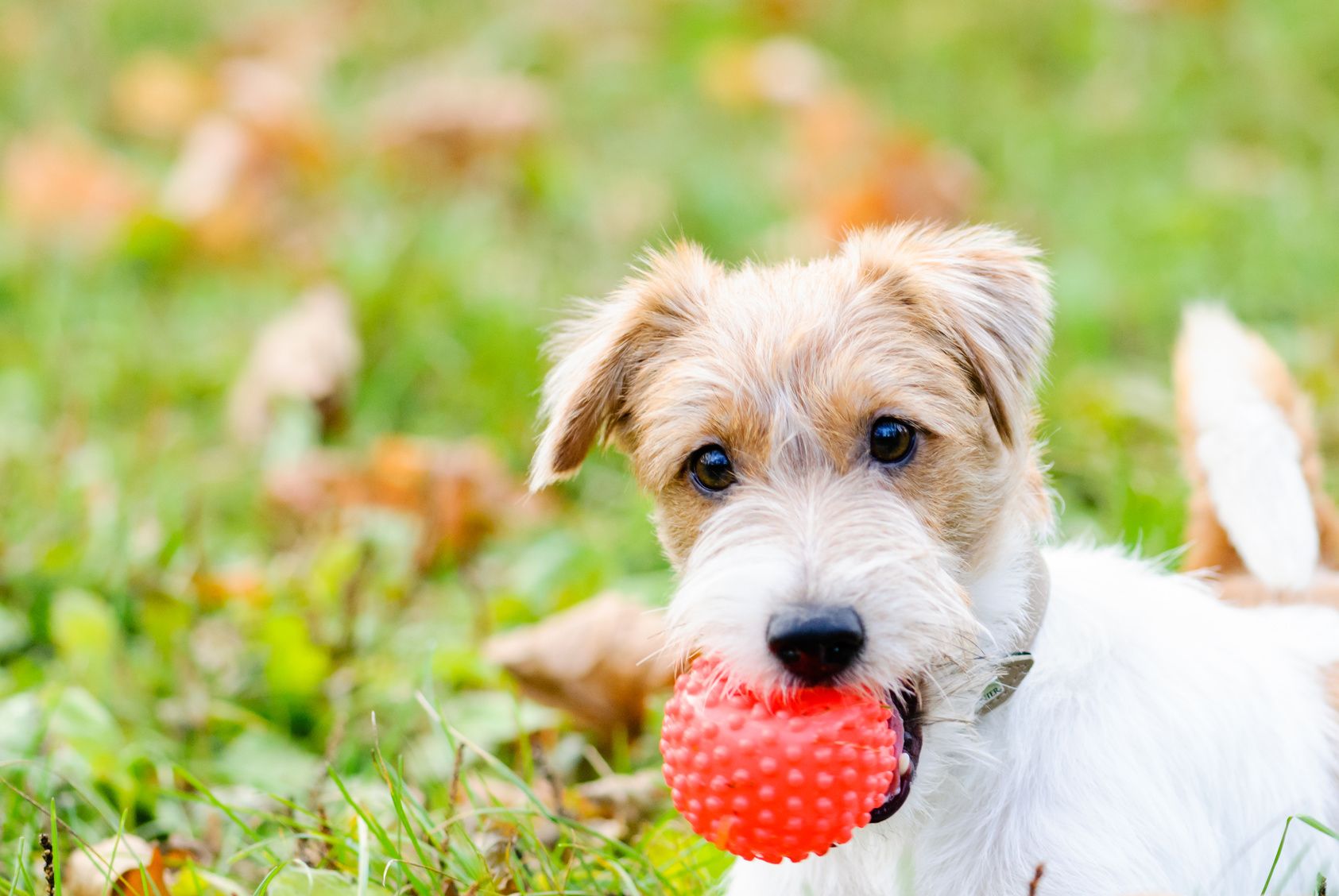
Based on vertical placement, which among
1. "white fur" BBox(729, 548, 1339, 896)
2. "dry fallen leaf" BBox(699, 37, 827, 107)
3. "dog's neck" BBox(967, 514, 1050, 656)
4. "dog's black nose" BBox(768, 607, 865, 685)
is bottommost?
"white fur" BBox(729, 548, 1339, 896)

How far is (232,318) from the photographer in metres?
6.44

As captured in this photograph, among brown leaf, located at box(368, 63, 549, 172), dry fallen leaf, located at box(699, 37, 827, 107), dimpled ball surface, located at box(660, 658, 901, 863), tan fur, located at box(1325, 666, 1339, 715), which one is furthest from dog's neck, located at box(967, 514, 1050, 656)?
dry fallen leaf, located at box(699, 37, 827, 107)

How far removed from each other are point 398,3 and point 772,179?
4.07m

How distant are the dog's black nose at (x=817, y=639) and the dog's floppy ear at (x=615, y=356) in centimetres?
85

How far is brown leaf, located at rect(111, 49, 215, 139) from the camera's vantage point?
27.8ft

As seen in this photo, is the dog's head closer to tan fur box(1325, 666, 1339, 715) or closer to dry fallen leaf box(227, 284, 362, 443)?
tan fur box(1325, 666, 1339, 715)

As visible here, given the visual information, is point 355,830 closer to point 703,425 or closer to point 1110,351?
point 703,425

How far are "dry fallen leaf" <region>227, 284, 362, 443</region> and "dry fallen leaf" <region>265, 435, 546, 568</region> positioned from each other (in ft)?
1.38

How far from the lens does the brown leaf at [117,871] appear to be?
2.75m

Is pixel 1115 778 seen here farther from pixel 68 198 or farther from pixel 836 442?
pixel 68 198

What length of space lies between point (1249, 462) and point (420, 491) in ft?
9.24

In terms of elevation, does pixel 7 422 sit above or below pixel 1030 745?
below

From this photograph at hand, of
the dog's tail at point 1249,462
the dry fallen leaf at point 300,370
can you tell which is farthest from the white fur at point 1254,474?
the dry fallen leaf at point 300,370

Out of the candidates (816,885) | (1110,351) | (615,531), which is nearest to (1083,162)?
(1110,351)
